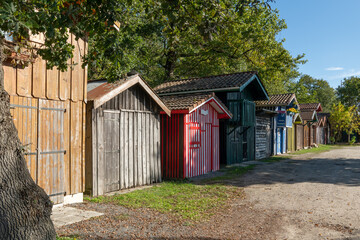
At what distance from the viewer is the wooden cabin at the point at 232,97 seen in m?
15.9

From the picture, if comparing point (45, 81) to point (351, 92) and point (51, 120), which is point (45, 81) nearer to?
point (51, 120)

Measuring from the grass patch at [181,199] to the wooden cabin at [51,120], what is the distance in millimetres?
1079

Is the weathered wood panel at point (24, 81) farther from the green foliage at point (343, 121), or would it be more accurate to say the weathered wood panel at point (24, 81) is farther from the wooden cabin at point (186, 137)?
the green foliage at point (343, 121)

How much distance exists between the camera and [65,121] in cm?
755

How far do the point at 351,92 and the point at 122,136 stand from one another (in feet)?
184

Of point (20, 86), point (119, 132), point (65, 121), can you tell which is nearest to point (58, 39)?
point (20, 86)

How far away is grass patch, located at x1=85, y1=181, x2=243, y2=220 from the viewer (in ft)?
23.3

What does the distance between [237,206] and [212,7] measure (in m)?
5.01

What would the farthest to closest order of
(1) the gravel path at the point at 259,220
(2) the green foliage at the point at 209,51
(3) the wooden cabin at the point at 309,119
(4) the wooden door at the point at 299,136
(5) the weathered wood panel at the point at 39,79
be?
1. (3) the wooden cabin at the point at 309,119
2. (4) the wooden door at the point at 299,136
3. (2) the green foliage at the point at 209,51
4. (5) the weathered wood panel at the point at 39,79
5. (1) the gravel path at the point at 259,220

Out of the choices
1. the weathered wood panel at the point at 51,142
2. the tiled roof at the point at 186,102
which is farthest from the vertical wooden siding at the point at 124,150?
the tiled roof at the point at 186,102

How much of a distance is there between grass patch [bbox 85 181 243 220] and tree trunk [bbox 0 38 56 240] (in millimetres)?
3707

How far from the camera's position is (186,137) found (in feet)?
38.0

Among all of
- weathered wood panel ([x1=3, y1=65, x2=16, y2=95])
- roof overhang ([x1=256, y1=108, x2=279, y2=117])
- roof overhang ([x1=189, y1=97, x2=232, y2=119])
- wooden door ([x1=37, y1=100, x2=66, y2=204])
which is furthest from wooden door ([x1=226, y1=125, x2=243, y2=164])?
weathered wood panel ([x1=3, y1=65, x2=16, y2=95])

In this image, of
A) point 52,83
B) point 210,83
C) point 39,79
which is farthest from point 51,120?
→ point 210,83
